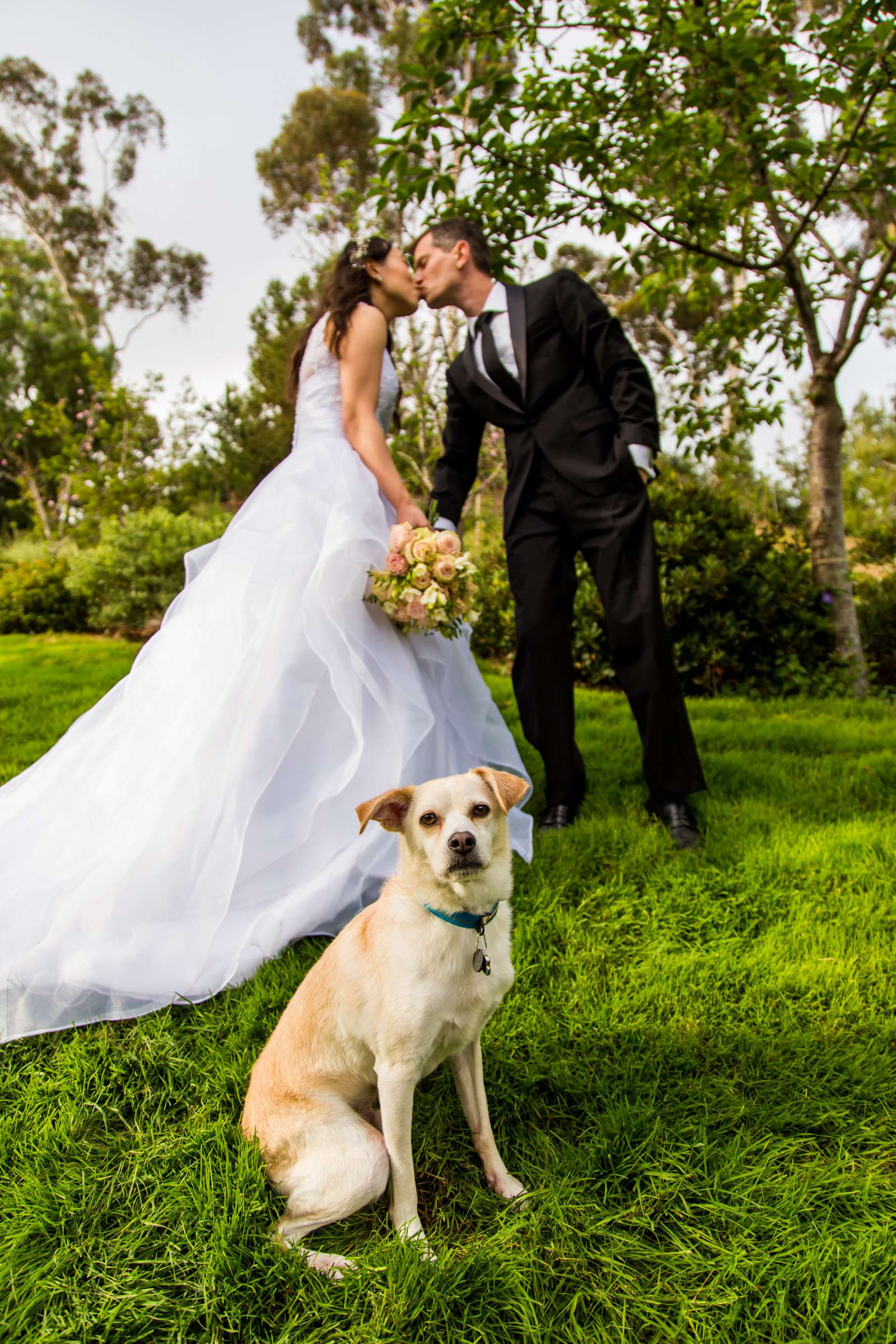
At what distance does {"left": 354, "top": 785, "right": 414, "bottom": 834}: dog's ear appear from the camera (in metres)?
1.83

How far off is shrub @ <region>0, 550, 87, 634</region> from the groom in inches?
371

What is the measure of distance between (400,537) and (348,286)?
4.63 feet

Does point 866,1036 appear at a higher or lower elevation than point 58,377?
lower

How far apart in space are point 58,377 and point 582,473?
107ft

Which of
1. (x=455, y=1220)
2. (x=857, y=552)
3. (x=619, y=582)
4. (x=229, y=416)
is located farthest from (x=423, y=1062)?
(x=229, y=416)

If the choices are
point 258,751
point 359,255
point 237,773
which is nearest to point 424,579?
point 258,751

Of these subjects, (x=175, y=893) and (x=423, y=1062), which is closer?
(x=423, y=1062)

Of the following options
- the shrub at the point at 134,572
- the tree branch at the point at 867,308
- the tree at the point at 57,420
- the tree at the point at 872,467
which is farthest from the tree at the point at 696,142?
the tree at the point at 872,467

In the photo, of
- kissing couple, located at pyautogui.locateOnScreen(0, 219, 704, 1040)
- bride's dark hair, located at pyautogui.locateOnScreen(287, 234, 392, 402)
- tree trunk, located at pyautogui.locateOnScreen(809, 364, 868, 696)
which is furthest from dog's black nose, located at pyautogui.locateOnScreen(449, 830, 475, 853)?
tree trunk, located at pyautogui.locateOnScreen(809, 364, 868, 696)

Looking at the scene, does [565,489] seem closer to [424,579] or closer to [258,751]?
[424,579]

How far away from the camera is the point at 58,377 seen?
1190 inches

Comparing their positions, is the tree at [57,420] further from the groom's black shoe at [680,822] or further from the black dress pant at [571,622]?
the groom's black shoe at [680,822]

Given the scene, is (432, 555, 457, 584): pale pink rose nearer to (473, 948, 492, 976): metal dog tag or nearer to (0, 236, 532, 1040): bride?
(0, 236, 532, 1040): bride

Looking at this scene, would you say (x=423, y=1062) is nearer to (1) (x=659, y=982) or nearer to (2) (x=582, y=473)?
(1) (x=659, y=982)
